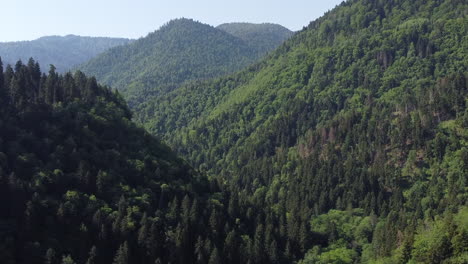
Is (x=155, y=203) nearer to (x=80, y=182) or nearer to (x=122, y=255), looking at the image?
(x=80, y=182)

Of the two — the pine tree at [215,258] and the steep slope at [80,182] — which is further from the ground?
the steep slope at [80,182]

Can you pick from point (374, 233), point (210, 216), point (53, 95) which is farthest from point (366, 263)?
point (53, 95)

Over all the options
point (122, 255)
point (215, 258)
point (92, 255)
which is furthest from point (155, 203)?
point (92, 255)

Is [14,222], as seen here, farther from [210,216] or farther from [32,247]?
[210,216]

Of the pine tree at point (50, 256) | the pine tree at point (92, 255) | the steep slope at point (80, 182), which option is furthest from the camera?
the steep slope at point (80, 182)

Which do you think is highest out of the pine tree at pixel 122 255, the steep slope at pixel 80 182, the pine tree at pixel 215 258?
the steep slope at pixel 80 182

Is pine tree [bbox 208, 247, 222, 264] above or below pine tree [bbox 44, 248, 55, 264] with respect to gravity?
below

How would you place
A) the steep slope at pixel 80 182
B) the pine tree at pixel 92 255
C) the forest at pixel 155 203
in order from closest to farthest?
the pine tree at pixel 92 255 → the steep slope at pixel 80 182 → the forest at pixel 155 203

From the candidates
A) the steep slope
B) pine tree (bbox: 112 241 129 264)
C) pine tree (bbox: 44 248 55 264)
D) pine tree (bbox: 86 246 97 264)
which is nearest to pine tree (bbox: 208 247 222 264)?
the steep slope

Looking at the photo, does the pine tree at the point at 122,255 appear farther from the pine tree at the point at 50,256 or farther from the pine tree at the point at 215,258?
the pine tree at the point at 215,258

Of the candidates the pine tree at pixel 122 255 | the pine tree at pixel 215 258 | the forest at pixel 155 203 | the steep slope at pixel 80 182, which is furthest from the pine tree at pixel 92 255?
the pine tree at pixel 215 258

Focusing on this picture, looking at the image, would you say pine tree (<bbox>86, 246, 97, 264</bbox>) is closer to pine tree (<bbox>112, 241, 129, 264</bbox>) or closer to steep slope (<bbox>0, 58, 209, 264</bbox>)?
steep slope (<bbox>0, 58, 209, 264</bbox>)

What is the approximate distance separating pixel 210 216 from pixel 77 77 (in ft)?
282

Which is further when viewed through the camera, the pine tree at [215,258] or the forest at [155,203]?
the pine tree at [215,258]
